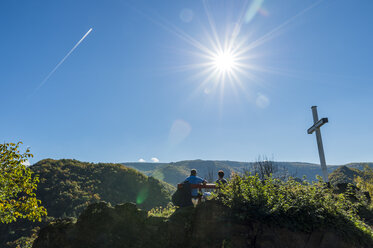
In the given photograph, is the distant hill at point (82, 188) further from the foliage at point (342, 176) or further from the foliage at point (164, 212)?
the foliage at point (342, 176)

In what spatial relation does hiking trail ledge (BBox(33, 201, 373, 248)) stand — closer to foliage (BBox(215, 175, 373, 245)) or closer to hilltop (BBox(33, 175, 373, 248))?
hilltop (BBox(33, 175, 373, 248))

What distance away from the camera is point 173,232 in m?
5.54

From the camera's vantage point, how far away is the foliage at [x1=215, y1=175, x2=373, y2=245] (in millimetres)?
5141

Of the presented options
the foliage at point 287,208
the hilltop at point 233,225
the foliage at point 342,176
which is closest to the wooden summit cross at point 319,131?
the foliage at point 342,176

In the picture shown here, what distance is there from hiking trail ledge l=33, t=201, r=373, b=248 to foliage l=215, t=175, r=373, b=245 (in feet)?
0.59

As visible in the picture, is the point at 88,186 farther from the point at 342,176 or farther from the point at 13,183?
the point at 342,176

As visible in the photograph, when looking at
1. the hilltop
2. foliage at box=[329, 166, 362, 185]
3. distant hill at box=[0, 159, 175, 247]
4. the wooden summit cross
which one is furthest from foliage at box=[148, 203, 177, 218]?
distant hill at box=[0, 159, 175, 247]

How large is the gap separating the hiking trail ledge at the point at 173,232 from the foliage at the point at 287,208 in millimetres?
179

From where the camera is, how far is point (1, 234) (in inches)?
1053

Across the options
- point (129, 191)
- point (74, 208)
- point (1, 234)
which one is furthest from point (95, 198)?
point (1, 234)

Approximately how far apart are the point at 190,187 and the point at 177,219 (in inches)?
55.7

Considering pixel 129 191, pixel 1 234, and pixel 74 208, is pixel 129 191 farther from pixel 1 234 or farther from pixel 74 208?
pixel 1 234

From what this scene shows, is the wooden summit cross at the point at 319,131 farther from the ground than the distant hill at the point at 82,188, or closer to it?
farther from the ground

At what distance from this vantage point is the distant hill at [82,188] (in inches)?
1219
